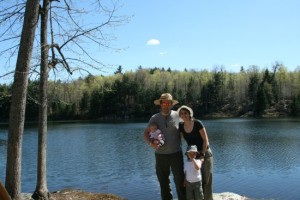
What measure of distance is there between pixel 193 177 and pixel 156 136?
36.7 inches

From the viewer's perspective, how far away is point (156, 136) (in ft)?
20.5

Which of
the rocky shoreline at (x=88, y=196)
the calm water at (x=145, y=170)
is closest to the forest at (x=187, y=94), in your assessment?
the calm water at (x=145, y=170)

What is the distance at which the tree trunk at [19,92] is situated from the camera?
650cm

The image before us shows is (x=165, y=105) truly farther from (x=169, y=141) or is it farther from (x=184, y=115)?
(x=169, y=141)

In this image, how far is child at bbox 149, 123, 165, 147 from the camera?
6238mm

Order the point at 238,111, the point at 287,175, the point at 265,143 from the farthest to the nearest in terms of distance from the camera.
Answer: the point at 238,111 < the point at 265,143 < the point at 287,175

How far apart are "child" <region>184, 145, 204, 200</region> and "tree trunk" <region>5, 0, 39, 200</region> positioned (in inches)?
118

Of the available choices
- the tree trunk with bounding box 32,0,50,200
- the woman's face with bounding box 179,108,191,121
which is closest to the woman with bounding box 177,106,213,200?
the woman's face with bounding box 179,108,191,121

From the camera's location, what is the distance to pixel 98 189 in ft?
47.8

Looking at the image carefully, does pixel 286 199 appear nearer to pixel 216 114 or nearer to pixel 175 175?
pixel 175 175

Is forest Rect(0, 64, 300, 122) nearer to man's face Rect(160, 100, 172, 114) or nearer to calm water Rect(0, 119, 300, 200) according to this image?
calm water Rect(0, 119, 300, 200)

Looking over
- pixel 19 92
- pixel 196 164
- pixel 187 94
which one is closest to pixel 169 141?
pixel 196 164

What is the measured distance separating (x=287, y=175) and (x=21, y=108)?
14005 millimetres

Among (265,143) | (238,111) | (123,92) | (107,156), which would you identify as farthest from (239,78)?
(107,156)
